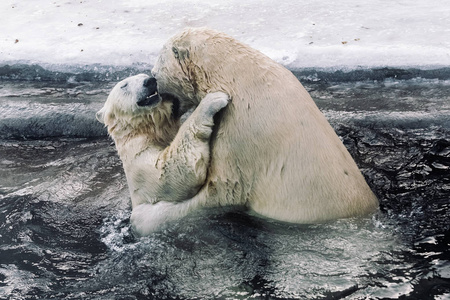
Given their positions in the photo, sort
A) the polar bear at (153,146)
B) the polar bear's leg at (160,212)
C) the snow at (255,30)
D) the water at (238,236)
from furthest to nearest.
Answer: the snow at (255,30) < the polar bear's leg at (160,212) < the polar bear at (153,146) < the water at (238,236)

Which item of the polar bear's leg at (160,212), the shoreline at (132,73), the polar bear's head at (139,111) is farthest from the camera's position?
the shoreline at (132,73)

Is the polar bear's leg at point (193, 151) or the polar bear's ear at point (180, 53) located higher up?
the polar bear's ear at point (180, 53)

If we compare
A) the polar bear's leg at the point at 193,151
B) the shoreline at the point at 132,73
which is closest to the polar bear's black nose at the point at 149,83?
the polar bear's leg at the point at 193,151

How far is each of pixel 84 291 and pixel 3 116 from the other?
3099mm

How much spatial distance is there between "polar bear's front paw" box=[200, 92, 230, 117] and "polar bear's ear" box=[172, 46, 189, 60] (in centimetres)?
33

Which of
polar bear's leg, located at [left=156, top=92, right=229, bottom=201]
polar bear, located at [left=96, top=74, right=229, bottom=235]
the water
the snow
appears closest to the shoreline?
the snow

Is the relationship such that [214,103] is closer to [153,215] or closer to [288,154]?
[288,154]

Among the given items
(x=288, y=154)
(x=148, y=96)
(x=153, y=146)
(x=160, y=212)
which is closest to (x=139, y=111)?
(x=148, y=96)

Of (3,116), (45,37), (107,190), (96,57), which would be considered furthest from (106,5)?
(107,190)

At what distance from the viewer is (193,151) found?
3189 mm

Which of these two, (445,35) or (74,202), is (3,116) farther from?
(445,35)

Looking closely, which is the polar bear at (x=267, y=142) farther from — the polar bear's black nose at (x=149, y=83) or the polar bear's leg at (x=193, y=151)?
the polar bear's black nose at (x=149, y=83)

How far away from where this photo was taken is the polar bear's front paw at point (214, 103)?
304 centimetres

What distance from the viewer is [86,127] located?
213 inches
